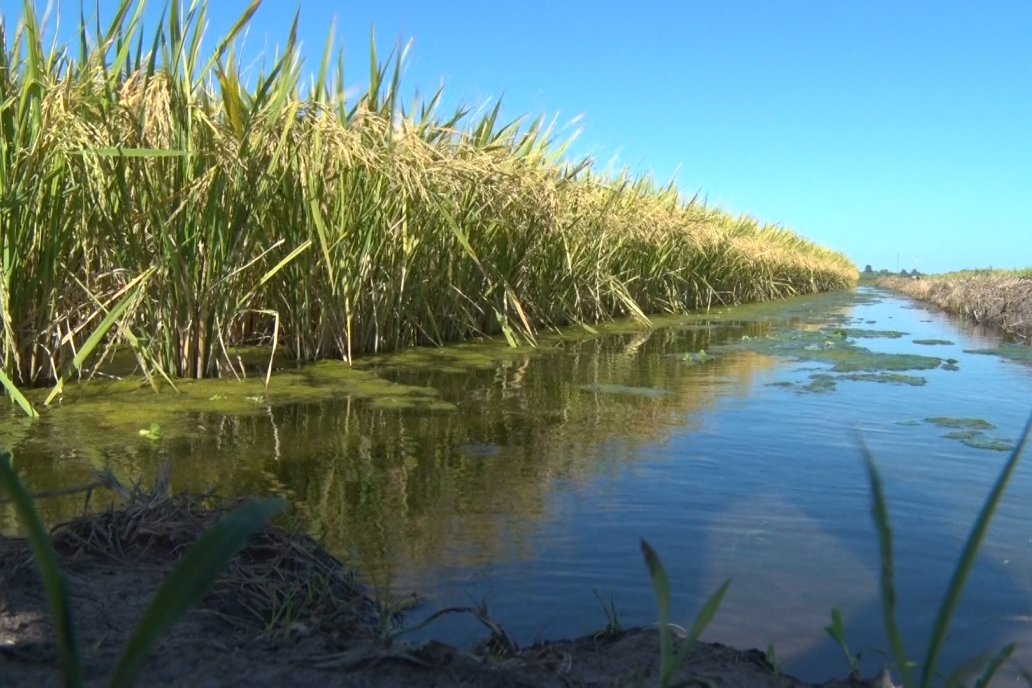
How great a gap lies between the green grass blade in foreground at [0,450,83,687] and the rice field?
A: 2.56 metres

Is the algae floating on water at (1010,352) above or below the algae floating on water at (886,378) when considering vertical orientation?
above

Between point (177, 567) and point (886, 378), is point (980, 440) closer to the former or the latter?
point (886, 378)

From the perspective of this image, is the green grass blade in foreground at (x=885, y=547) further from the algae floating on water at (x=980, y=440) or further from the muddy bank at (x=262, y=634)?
the algae floating on water at (x=980, y=440)

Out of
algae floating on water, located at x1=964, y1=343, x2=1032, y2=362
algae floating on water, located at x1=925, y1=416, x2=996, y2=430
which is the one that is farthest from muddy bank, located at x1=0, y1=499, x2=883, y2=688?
algae floating on water, located at x1=964, y1=343, x2=1032, y2=362

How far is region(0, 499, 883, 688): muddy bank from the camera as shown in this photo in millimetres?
1095

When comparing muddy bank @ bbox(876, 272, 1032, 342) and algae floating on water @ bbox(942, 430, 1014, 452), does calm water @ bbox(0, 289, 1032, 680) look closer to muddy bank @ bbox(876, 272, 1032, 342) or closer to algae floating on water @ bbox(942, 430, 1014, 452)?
algae floating on water @ bbox(942, 430, 1014, 452)

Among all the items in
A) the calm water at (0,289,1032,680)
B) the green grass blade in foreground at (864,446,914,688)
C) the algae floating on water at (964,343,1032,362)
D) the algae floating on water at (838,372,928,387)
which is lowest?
the calm water at (0,289,1032,680)

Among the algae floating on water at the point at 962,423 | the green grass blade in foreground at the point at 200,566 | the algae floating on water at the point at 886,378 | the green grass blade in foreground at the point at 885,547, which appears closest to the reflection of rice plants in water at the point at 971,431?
the algae floating on water at the point at 962,423

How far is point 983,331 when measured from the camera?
9.66m

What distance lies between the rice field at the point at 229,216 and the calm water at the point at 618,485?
408 millimetres

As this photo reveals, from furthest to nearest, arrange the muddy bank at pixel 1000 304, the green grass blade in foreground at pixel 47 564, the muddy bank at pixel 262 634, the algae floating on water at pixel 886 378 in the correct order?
the muddy bank at pixel 1000 304 → the algae floating on water at pixel 886 378 → the muddy bank at pixel 262 634 → the green grass blade in foreground at pixel 47 564

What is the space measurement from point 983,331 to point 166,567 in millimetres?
9872

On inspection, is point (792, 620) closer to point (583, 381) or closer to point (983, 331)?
point (583, 381)

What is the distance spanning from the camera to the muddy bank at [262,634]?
1.09 m
